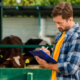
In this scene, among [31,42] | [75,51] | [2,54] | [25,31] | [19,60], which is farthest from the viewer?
[25,31]

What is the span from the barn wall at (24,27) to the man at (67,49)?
13.7 metres

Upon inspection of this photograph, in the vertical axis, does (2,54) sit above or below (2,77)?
below

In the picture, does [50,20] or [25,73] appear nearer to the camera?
[25,73]

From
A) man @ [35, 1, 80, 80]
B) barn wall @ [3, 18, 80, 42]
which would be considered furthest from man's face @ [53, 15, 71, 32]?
barn wall @ [3, 18, 80, 42]

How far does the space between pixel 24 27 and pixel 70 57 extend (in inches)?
556

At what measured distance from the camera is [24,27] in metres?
15.7

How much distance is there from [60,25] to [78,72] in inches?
15.5

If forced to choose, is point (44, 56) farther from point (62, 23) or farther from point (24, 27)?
point (24, 27)

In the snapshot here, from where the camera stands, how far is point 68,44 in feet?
5.71

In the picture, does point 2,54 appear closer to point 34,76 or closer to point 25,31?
point 34,76

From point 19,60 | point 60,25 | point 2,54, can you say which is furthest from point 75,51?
point 2,54

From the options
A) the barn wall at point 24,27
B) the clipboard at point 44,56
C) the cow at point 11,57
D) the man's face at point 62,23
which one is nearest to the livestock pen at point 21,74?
the clipboard at point 44,56

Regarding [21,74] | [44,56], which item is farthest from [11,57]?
[44,56]

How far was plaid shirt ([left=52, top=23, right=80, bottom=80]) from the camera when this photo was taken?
1.67 meters
